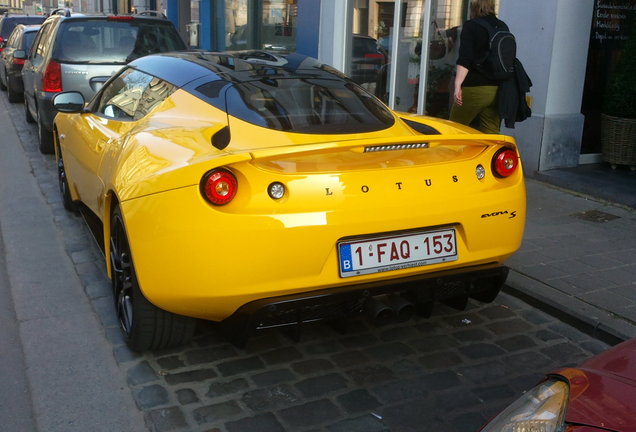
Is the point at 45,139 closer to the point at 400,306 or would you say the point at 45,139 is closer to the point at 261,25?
the point at 261,25

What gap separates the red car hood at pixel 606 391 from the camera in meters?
1.75

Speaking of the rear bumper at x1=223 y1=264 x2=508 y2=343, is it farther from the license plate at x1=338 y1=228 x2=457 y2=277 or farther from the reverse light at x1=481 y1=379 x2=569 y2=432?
the reverse light at x1=481 y1=379 x2=569 y2=432

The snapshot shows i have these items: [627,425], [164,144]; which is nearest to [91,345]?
[164,144]

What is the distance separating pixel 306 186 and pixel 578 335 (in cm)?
196

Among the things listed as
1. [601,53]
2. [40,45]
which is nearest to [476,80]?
[601,53]

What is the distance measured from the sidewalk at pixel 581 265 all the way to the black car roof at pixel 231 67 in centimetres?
184

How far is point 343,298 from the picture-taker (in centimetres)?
340

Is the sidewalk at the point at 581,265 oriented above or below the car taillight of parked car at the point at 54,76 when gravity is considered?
below

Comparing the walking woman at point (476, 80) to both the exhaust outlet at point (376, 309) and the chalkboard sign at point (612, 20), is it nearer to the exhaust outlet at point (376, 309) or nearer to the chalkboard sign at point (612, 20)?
the chalkboard sign at point (612, 20)

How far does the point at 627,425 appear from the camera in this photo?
172cm

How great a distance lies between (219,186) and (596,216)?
4.42 metres

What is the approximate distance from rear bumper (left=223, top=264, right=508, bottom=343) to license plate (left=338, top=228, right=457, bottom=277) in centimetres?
8

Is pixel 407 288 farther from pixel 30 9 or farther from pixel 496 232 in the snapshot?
pixel 30 9

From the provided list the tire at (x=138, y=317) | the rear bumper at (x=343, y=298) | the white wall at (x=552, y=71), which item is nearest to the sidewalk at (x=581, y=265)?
the rear bumper at (x=343, y=298)
